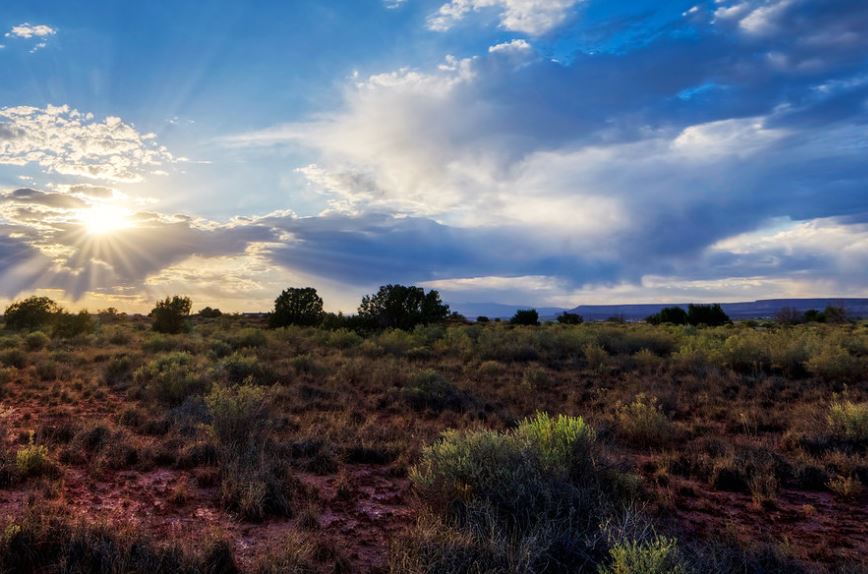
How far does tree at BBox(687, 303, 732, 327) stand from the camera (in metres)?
42.2

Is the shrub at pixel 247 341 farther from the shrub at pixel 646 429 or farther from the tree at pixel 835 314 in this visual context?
the tree at pixel 835 314

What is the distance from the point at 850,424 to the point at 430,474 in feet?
25.6

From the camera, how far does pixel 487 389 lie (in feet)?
47.6

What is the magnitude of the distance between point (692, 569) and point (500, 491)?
187cm

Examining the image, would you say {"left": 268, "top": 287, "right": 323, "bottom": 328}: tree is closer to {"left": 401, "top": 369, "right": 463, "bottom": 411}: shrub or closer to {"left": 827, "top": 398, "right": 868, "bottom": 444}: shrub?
{"left": 401, "top": 369, "right": 463, "bottom": 411}: shrub

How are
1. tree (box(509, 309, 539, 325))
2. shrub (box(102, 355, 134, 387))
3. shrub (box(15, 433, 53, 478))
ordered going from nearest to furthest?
shrub (box(15, 433, 53, 478)) < shrub (box(102, 355, 134, 387)) < tree (box(509, 309, 539, 325))

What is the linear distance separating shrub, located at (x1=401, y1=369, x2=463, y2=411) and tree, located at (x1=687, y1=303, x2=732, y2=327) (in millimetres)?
35402

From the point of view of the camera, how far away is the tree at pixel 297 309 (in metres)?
37.0

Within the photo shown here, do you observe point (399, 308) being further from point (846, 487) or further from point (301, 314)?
point (846, 487)

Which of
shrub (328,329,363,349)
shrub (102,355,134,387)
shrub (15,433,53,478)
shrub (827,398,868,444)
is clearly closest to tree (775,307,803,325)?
shrub (328,329,363,349)

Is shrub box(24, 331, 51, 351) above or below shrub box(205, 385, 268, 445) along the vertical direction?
above

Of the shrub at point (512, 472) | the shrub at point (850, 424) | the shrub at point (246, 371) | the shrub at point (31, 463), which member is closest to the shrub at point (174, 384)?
the shrub at point (246, 371)

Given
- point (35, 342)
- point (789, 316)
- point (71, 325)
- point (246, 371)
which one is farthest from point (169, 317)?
point (789, 316)

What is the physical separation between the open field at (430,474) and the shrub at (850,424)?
4cm
